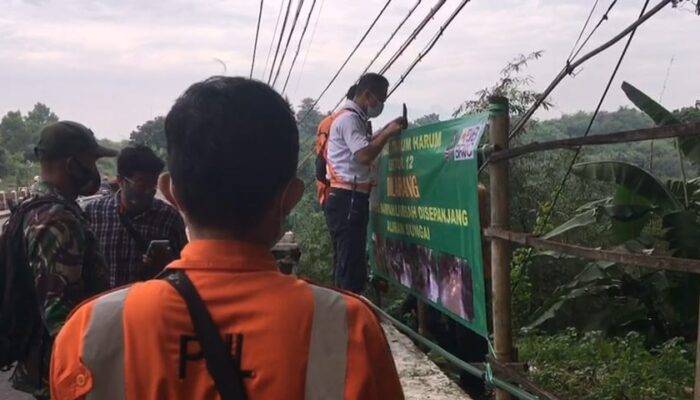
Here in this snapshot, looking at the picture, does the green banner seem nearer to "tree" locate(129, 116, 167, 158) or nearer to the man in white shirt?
the man in white shirt

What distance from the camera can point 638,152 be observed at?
555 inches

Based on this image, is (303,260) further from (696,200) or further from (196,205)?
(196,205)

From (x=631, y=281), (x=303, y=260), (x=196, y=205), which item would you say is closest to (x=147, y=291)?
(x=196, y=205)

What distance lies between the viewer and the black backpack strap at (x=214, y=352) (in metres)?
1.15

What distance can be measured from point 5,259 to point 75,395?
1.71 m

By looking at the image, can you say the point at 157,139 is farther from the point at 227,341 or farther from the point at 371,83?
the point at 227,341

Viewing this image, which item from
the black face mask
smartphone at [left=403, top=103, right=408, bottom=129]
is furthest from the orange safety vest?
smartphone at [left=403, top=103, right=408, bottom=129]

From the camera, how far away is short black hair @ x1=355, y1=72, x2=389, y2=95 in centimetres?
543

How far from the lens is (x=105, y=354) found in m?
1.20

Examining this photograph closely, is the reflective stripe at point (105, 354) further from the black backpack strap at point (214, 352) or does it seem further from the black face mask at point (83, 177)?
the black face mask at point (83, 177)

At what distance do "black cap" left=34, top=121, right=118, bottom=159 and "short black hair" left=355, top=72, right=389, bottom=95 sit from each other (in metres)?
2.80

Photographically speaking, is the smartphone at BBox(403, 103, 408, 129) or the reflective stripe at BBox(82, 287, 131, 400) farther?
the smartphone at BBox(403, 103, 408, 129)

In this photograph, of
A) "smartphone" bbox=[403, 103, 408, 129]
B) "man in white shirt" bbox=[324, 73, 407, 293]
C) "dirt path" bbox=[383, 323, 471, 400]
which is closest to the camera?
"dirt path" bbox=[383, 323, 471, 400]

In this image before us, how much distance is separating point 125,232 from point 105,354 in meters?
2.68
